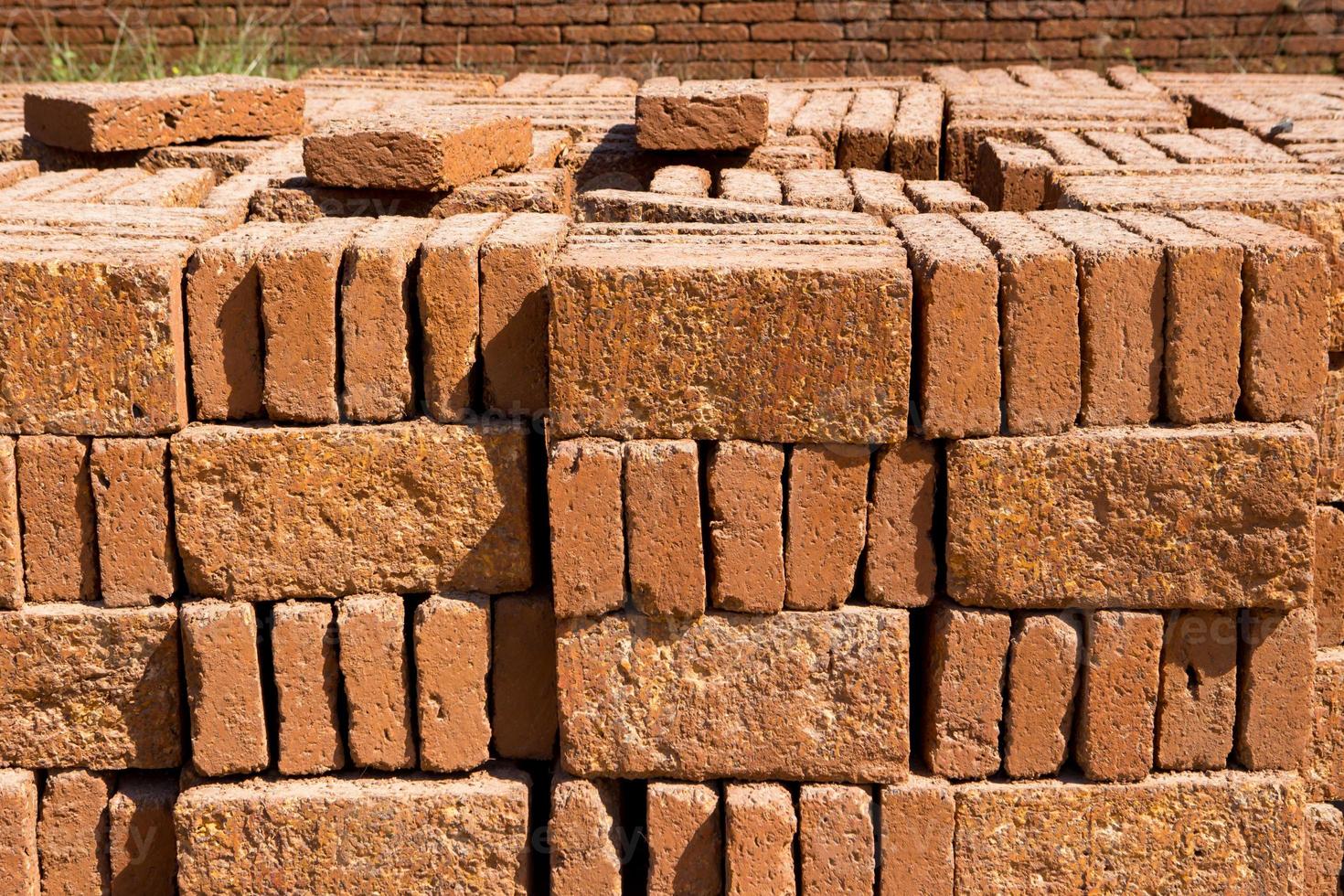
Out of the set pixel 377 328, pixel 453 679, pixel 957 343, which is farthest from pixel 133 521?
pixel 957 343

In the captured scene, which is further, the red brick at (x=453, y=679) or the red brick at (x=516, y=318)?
the red brick at (x=453, y=679)

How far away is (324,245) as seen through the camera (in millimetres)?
3713

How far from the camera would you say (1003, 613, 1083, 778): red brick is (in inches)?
146

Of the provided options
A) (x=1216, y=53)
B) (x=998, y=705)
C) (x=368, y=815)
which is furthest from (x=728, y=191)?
(x=1216, y=53)

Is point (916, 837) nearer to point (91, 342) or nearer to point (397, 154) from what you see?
point (91, 342)

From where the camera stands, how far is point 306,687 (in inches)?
151

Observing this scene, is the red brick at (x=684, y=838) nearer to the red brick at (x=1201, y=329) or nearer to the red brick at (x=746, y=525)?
the red brick at (x=746, y=525)

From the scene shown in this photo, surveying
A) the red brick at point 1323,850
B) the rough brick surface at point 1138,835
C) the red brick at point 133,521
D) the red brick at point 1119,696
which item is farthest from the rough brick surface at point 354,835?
the red brick at point 1323,850

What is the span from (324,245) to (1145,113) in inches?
155

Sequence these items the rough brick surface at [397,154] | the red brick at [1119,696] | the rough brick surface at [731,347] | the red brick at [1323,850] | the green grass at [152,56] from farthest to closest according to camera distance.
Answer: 1. the green grass at [152,56]
2. the rough brick surface at [397,154]
3. the red brick at [1323,850]
4. the red brick at [1119,696]
5. the rough brick surface at [731,347]

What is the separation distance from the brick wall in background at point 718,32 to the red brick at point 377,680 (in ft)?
23.9

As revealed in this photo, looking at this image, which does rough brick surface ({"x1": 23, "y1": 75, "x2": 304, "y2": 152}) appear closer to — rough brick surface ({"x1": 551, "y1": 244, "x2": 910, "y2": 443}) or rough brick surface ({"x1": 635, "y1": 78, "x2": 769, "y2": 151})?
rough brick surface ({"x1": 635, "y1": 78, "x2": 769, "y2": 151})

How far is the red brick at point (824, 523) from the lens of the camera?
358cm

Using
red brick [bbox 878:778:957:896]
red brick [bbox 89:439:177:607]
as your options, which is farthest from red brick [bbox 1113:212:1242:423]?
red brick [bbox 89:439:177:607]
